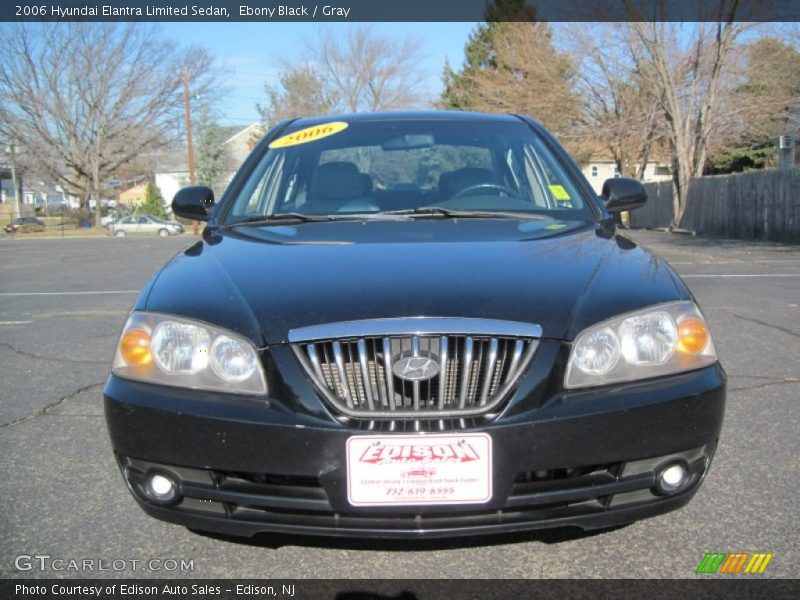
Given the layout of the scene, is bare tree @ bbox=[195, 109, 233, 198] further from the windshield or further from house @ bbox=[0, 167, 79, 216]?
the windshield

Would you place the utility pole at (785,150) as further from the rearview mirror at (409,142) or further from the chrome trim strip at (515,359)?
the chrome trim strip at (515,359)

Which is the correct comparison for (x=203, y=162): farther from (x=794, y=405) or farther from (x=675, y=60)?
(x=794, y=405)

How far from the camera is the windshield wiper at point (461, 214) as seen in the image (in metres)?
3.24

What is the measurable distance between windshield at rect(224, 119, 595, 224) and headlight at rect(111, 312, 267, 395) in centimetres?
109

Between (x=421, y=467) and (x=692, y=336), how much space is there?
3.06 ft

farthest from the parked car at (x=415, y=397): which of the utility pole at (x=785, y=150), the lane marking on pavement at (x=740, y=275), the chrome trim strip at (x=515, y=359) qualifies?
the utility pole at (x=785, y=150)

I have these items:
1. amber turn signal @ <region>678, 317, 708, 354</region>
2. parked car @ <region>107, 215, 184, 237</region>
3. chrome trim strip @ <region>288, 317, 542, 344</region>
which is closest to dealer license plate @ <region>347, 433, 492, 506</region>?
chrome trim strip @ <region>288, 317, 542, 344</region>

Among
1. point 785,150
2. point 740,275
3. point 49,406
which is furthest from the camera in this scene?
point 785,150

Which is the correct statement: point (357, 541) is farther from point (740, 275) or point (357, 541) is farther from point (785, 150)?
point (785, 150)

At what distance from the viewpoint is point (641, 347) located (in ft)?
7.50

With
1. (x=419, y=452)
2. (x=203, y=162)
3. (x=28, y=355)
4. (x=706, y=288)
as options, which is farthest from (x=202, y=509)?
(x=203, y=162)

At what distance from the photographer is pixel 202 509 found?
2.21 metres

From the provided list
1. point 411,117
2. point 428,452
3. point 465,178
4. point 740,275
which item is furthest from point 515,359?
point 740,275

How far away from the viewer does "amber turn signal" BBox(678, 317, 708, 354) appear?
7.65ft
